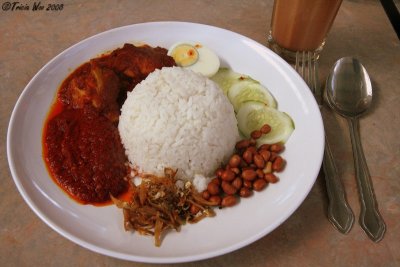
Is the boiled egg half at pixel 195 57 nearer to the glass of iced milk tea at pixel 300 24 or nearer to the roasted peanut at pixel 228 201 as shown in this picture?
the glass of iced milk tea at pixel 300 24

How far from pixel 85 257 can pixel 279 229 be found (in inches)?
42.1

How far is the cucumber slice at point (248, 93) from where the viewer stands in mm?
2443

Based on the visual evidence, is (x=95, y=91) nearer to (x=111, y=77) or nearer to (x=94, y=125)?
Result: (x=111, y=77)

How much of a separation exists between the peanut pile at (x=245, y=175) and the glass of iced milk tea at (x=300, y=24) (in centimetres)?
106

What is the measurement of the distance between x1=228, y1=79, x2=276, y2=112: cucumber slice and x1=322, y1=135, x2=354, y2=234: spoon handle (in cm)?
56

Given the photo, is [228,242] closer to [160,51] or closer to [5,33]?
[160,51]

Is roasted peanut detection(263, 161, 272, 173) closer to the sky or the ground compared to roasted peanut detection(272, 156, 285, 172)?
closer to the ground

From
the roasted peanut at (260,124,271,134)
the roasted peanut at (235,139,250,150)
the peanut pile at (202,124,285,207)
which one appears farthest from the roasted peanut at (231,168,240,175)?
the roasted peanut at (260,124,271,134)

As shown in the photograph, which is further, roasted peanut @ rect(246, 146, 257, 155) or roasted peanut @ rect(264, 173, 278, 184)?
roasted peanut @ rect(246, 146, 257, 155)

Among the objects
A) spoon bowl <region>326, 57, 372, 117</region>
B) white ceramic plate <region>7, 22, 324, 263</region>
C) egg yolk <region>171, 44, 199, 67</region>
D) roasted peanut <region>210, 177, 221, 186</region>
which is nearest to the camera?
white ceramic plate <region>7, 22, 324, 263</region>

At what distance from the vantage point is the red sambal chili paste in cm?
209

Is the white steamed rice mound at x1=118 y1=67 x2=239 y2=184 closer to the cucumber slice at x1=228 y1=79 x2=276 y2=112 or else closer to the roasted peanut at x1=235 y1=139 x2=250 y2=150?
the roasted peanut at x1=235 y1=139 x2=250 y2=150

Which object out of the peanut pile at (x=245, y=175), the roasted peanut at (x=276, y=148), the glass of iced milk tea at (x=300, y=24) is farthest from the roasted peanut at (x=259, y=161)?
the glass of iced milk tea at (x=300, y=24)

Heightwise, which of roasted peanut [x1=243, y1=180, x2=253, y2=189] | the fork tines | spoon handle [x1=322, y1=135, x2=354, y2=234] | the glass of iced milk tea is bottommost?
spoon handle [x1=322, y1=135, x2=354, y2=234]
